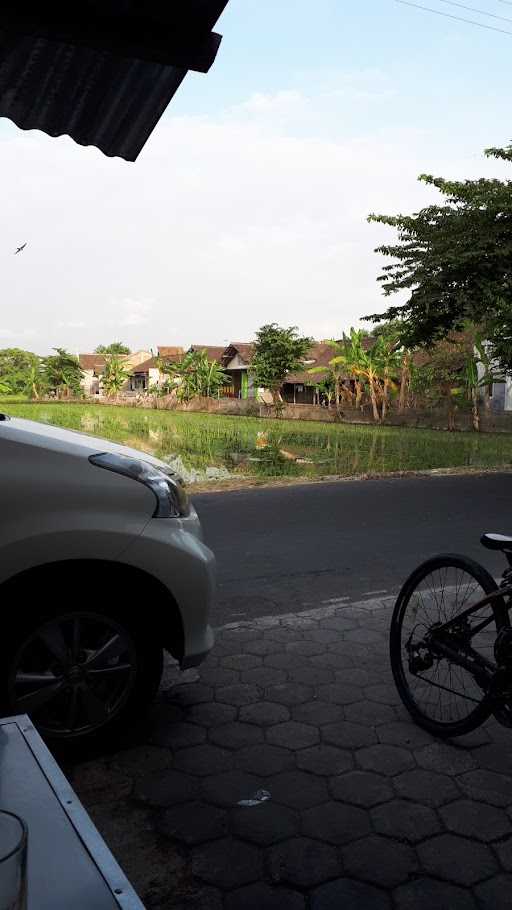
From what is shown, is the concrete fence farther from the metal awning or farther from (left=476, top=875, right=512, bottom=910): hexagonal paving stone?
(left=476, top=875, right=512, bottom=910): hexagonal paving stone

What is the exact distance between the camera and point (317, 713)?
3510mm

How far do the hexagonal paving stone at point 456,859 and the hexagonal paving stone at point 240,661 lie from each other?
1742 mm

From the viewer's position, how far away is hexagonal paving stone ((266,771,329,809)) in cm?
277

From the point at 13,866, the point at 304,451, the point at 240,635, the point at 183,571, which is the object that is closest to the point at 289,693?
the point at 240,635

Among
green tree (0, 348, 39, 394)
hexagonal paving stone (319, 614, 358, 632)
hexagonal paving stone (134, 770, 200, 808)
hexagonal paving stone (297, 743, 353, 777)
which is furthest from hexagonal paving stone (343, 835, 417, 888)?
green tree (0, 348, 39, 394)

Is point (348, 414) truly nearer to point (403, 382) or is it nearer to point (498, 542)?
point (403, 382)

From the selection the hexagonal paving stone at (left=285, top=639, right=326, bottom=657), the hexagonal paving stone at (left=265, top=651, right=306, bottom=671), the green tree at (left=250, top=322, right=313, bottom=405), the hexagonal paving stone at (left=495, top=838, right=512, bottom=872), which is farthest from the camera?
the green tree at (left=250, top=322, right=313, bottom=405)

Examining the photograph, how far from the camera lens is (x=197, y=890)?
2.28 metres

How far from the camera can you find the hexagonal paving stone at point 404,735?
3.24 m

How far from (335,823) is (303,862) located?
10.1 inches

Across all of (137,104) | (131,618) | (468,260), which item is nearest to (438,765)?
(131,618)

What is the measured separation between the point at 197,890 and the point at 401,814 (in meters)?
0.85

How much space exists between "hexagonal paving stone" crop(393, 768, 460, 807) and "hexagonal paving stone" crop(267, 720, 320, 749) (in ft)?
1.50

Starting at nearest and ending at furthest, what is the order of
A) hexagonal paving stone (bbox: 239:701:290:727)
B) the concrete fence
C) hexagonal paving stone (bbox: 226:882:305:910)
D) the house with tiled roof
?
hexagonal paving stone (bbox: 226:882:305:910)
hexagonal paving stone (bbox: 239:701:290:727)
the concrete fence
the house with tiled roof
